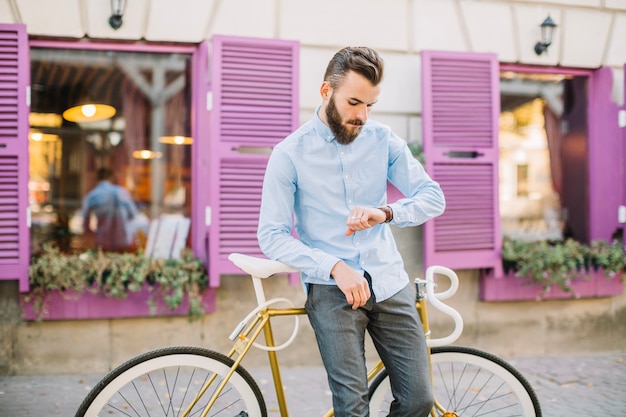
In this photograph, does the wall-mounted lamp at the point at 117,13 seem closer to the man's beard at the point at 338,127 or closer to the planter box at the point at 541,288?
the man's beard at the point at 338,127

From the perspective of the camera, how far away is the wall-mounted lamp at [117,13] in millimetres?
4980

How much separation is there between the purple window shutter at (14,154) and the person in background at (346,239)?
3116 mm

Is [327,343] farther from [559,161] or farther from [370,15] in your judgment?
[559,161]

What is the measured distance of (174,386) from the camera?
94.7 inches

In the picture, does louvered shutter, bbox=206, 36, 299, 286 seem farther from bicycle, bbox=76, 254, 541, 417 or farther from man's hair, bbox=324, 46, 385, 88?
man's hair, bbox=324, 46, 385, 88

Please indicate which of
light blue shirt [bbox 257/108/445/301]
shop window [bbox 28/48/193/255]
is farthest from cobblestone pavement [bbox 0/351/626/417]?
light blue shirt [bbox 257/108/445/301]

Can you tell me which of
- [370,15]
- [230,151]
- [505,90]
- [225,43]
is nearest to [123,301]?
[230,151]

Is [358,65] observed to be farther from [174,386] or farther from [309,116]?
[309,116]

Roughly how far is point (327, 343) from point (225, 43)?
3288 millimetres

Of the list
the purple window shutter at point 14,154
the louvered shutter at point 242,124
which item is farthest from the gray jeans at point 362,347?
the purple window shutter at point 14,154

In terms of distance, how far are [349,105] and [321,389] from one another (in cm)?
306

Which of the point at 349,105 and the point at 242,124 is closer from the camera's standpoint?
the point at 349,105

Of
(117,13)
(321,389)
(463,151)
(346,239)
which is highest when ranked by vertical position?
(117,13)

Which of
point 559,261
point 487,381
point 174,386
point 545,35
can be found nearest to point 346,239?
point 174,386
